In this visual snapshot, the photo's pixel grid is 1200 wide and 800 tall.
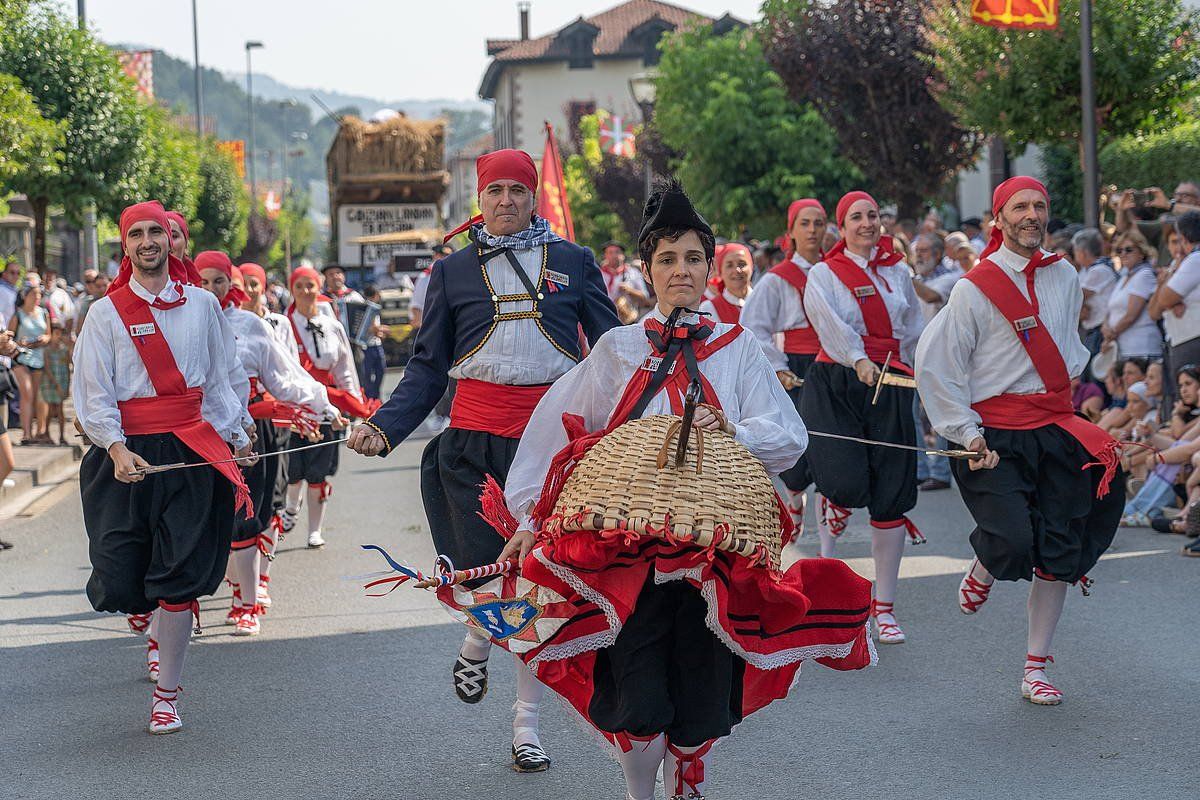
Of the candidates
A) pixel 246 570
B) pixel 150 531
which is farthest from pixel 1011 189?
pixel 246 570

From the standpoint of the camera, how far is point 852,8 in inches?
879

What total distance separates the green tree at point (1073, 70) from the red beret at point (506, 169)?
33.9 ft

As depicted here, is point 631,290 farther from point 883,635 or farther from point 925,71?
point 883,635

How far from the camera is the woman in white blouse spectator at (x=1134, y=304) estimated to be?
40.2ft

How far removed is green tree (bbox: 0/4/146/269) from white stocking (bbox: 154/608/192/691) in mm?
14746

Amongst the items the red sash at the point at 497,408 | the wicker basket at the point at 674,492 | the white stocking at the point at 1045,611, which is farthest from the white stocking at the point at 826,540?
the wicker basket at the point at 674,492

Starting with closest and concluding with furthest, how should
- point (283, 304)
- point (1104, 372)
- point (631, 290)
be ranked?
point (1104, 372)
point (631, 290)
point (283, 304)

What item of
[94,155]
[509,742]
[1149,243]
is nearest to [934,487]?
[1149,243]

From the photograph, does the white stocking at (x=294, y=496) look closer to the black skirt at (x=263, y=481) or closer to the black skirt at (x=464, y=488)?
the black skirt at (x=263, y=481)

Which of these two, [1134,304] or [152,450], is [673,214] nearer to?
[152,450]

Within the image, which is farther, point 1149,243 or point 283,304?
point 283,304

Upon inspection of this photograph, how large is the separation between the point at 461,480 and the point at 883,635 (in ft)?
9.05

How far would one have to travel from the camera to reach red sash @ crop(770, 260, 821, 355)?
356 inches

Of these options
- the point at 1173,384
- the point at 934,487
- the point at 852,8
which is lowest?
the point at 934,487
